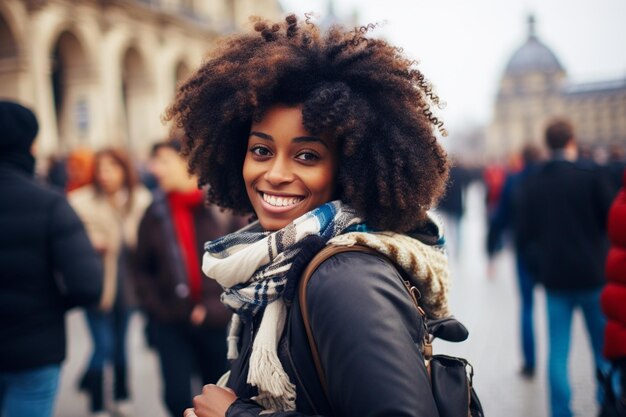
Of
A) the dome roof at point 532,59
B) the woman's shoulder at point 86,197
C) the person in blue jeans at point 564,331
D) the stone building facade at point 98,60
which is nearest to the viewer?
the person in blue jeans at point 564,331

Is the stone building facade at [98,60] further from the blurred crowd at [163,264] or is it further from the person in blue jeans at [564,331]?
the person in blue jeans at [564,331]

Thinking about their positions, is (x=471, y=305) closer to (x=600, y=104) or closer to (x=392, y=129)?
(x=392, y=129)

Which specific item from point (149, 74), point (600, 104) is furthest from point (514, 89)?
point (149, 74)

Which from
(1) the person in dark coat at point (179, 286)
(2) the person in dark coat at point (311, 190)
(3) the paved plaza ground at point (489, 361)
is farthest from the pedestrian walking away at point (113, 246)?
(2) the person in dark coat at point (311, 190)

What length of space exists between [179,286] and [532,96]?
9199cm

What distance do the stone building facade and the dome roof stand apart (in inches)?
2806

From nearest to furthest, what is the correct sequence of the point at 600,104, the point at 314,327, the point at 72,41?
the point at 314,327 < the point at 72,41 < the point at 600,104

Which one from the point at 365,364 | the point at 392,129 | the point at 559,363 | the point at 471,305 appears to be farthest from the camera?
the point at 471,305

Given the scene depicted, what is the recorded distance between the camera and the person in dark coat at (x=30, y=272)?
2953 millimetres

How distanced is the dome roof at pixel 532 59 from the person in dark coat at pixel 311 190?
94021 mm

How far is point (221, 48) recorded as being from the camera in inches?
82.4

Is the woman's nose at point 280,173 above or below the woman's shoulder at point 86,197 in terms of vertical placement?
above

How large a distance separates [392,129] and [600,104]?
83253mm

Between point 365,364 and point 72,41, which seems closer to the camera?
point 365,364
